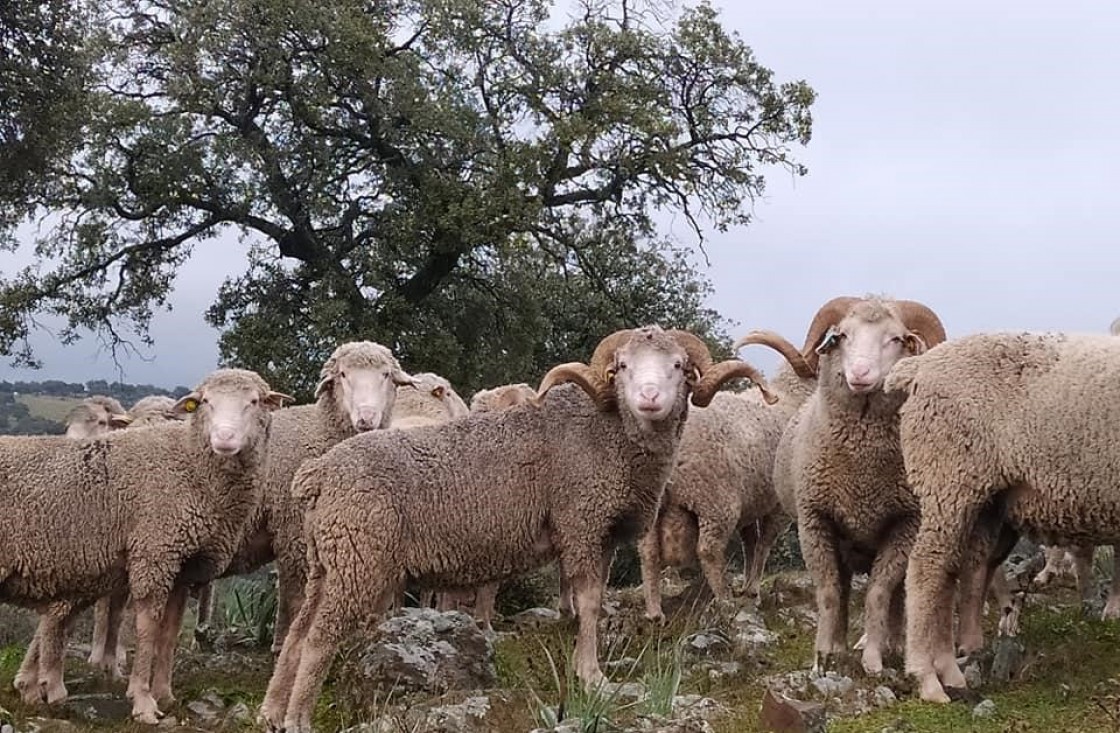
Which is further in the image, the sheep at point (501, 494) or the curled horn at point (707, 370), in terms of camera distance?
the curled horn at point (707, 370)

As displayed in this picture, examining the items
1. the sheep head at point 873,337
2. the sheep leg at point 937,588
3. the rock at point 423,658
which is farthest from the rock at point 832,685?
the rock at point 423,658

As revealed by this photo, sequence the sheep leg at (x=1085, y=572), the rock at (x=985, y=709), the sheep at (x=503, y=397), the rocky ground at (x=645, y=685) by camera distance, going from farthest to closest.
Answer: the sheep at (x=503, y=397) < the sheep leg at (x=1085, y=572) < the rock at (x=985, y=709) < the rocky ground at (x=645, y=685)

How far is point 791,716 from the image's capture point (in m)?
5.98

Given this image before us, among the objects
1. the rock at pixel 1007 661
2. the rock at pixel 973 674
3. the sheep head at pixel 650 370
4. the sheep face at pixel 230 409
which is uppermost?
the sheep head at pixel 650 370

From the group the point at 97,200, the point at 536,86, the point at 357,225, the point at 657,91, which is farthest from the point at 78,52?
the point at 657,91

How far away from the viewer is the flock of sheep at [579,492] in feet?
24.5

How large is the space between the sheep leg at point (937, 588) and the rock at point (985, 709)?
53 centimetres

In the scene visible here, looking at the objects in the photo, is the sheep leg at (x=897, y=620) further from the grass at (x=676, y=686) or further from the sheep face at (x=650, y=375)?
the sheep face at (x=650, y=375)

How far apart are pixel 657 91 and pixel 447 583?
15032 millimetres

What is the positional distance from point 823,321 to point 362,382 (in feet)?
13.2

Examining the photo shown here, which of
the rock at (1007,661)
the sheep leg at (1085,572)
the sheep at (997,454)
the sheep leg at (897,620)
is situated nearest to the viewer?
the sheep at (997,454)

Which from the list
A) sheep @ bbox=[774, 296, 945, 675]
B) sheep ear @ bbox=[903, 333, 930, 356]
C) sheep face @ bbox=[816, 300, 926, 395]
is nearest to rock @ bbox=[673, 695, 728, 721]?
sheep @ bbox=[774, 296, 945, 675]

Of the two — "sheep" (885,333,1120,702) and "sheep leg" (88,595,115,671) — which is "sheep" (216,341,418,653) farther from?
"sheep" (885,333,1120,702)

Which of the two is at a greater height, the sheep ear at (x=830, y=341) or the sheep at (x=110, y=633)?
the sheep ear at (x=830, y=341)
